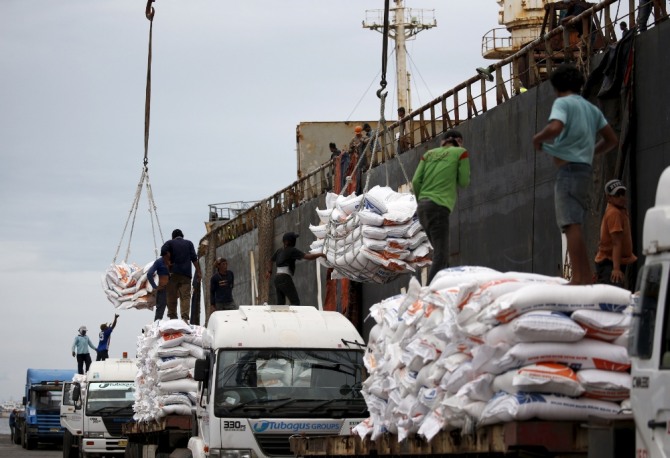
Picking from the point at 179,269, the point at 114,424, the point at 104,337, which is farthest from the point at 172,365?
the point at 104,337

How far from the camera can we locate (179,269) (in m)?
20.0

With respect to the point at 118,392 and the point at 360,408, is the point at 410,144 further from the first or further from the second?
the point at 360,408

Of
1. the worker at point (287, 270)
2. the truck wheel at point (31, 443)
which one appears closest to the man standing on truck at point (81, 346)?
the truck wheel at point (31, 443)

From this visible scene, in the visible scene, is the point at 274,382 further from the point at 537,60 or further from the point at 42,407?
the point at 42,407

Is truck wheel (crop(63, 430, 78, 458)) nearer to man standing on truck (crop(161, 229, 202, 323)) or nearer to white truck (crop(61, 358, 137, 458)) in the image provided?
white truck (crop(61, 358, 137, 458))

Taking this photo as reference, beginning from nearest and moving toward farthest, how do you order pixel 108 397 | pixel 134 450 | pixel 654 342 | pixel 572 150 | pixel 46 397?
1. pixel 654 342
2. pixel 572 150
3. pixel 134 450
4. pixel 108 397
5. pixel 46 397

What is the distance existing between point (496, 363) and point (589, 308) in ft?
1.90

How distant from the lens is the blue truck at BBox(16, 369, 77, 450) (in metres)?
38.2

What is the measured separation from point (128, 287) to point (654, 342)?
20.4m

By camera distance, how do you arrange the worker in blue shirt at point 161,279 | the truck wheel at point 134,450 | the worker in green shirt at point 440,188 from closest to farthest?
the worker in green shirt at point 440,188
the truck wheel at point 134,450
the worker in blue shirt at point 161,279

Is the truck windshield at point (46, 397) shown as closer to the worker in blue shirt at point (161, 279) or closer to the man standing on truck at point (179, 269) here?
the worker in blue shirt at point (161, 279)

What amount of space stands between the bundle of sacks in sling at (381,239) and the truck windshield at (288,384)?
6.64ft

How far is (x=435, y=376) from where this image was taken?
7.84 metres

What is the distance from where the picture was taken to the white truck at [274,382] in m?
12.0
